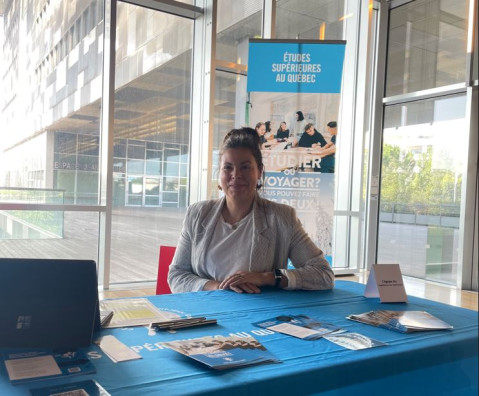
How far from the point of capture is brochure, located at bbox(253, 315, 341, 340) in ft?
4.32

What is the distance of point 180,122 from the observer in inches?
206

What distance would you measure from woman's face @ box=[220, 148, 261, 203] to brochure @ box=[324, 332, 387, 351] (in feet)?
3.25

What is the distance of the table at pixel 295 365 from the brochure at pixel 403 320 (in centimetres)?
3

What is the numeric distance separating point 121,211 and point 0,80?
173cm

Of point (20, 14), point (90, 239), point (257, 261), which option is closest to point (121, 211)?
point (90, 239)

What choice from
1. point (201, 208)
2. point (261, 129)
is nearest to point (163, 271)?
point (201, 208)

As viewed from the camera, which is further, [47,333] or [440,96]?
[440,96]

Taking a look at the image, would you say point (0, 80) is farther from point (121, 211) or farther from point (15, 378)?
point (15, 378)

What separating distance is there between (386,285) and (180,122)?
3.89 metres

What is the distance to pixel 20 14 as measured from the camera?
14.2 ft

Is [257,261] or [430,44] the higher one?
[430,44]

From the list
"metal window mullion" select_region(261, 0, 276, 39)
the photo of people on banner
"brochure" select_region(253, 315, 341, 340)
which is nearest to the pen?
"brochure" select_region(253, 315, 341, 340)

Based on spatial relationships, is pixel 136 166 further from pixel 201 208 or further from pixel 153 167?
pixel 201 208

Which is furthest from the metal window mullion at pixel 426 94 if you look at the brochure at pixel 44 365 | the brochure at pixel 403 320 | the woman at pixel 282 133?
the brochure at pixel 44 365
